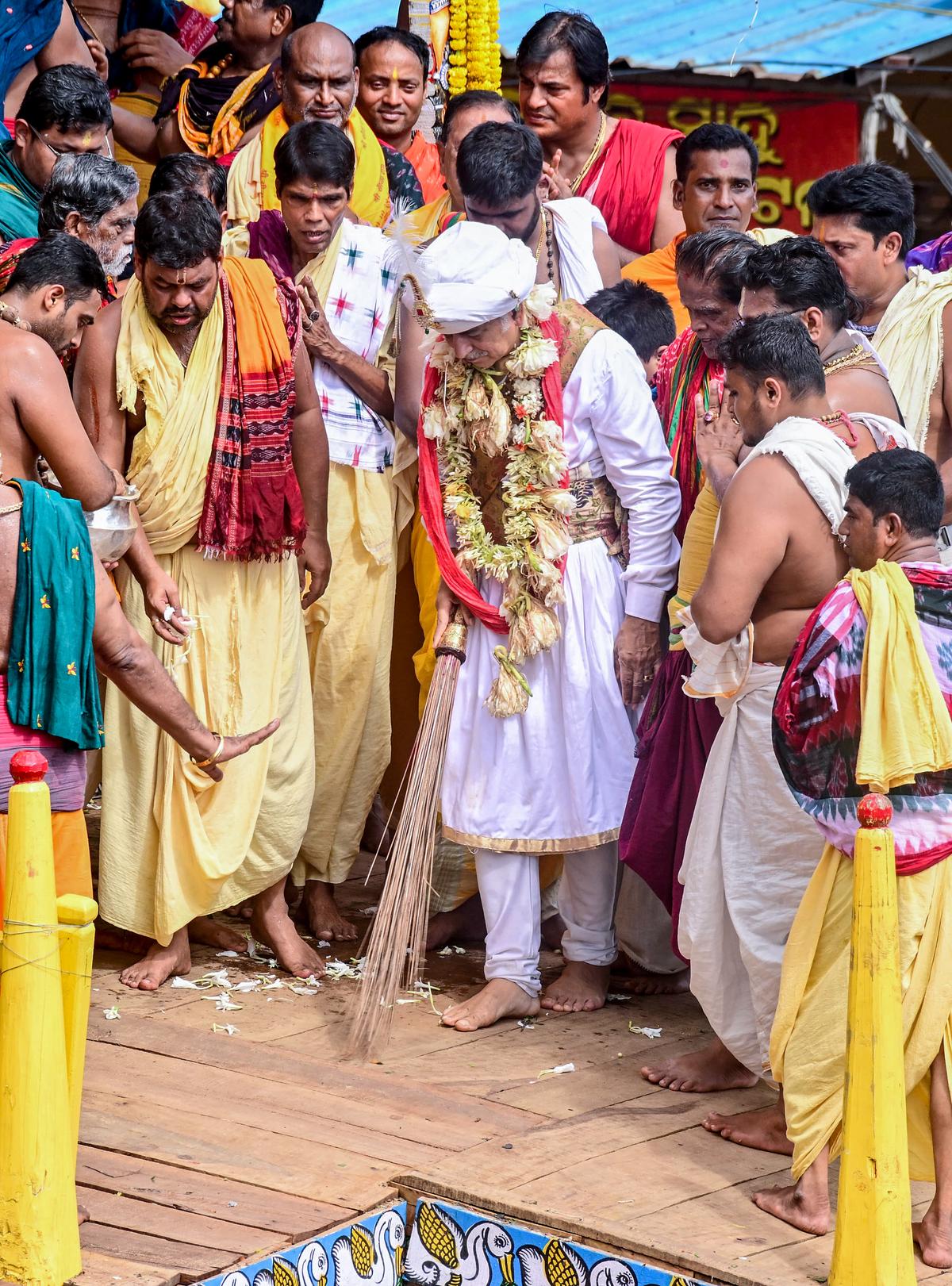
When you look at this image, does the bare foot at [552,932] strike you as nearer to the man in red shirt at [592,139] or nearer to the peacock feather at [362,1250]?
the peacock feather at [362,1250]

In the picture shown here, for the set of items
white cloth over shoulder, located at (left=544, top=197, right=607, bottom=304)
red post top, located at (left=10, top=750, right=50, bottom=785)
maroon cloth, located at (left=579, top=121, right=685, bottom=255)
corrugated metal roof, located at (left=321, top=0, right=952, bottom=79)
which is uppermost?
corrugated metal roof, located at (left=321, top=0, right=952, bottom=79)

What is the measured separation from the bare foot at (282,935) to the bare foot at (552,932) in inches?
29.5

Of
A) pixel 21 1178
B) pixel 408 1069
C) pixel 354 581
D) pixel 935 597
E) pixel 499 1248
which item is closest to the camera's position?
pixel 21 1178

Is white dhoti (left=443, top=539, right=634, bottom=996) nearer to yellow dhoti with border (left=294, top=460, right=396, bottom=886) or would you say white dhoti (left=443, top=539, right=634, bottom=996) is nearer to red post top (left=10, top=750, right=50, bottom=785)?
yellow dhoti with border (left=294, top=460, right=396, bottom=886)

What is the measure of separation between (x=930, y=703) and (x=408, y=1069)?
179cm

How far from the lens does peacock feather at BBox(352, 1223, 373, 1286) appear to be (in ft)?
11.2

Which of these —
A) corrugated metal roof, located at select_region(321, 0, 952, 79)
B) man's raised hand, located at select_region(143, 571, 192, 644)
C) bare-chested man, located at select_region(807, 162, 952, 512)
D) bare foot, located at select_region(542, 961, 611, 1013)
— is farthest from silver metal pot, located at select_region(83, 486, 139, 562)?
corrugated metal roof, located at select_region(321, 0, 952, 79)

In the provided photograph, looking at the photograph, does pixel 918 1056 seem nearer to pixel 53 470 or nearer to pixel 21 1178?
pixel 21 1178

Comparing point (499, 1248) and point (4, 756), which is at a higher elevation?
point (4, 756)

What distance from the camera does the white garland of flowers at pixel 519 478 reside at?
4.50 meters

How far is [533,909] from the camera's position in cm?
473

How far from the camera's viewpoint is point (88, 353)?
15.8ft

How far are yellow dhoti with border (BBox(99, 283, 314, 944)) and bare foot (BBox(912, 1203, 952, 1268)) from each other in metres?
2.38

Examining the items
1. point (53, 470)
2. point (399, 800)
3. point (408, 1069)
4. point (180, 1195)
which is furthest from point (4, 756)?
point (399, 800)
